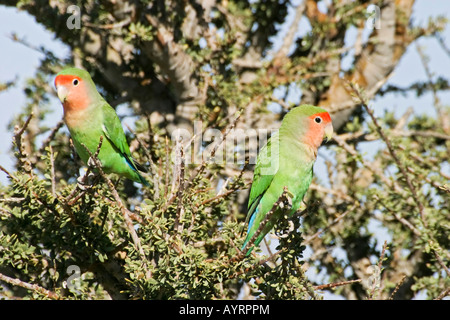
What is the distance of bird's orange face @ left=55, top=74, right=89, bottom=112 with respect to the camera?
4000mm

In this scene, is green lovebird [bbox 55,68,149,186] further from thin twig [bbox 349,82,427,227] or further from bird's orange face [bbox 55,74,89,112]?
thin twig [bbox 349,82,427,227]

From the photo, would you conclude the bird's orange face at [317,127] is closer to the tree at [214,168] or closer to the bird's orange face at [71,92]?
the tree at [214,168]

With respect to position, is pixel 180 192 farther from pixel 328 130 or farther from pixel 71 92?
pixel 328 130

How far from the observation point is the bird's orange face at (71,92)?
4000 millimetres

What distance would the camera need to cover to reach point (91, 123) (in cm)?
414

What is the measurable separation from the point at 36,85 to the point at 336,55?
3194 mm

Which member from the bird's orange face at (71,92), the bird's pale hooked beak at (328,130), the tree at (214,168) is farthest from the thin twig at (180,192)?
the bird's pale hooked beak at (328,130)

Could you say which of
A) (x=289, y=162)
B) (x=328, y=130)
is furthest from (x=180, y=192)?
(x=328, y=130)

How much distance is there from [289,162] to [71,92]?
1763 millimetres

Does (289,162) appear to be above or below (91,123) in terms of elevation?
below

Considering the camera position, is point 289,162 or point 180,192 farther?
point 289,162

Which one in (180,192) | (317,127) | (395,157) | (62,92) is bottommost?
(180,192)

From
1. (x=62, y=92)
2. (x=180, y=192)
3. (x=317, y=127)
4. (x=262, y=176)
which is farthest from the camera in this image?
(x=317, y=127)

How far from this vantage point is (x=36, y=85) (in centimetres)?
550
